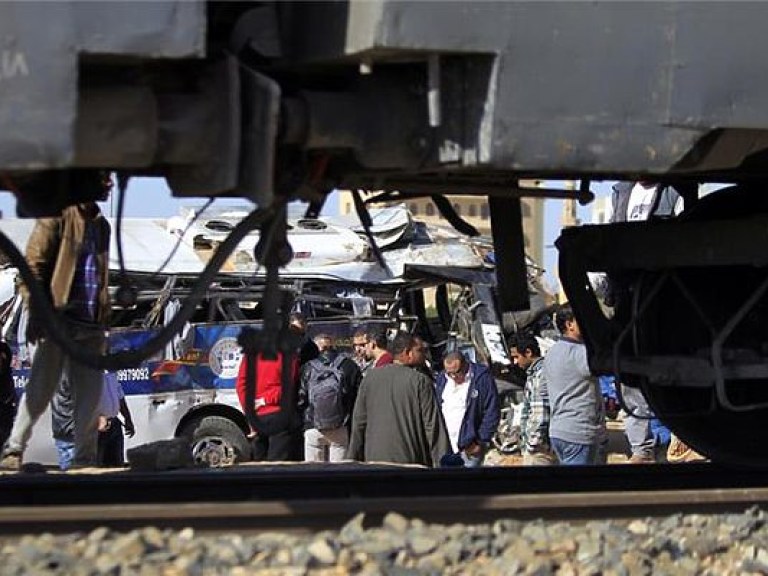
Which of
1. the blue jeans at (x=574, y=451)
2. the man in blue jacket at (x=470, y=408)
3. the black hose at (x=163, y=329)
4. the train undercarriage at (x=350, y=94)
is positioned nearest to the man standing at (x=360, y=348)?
the man in blue jacket at (x=470, y=408)

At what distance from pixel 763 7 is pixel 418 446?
200 inches

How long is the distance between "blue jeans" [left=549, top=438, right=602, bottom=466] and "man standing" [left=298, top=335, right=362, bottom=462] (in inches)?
92.1

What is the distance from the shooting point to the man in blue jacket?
10672 mm

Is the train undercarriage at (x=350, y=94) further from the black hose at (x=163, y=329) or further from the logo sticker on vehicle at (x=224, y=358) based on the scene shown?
the logo sticker on vehicle at (x=224, y=358)

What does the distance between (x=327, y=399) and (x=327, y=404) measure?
0.07 m

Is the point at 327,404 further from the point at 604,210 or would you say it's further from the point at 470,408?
the point at 604,210

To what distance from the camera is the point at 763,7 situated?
5316 mm

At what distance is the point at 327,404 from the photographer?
1157 cm

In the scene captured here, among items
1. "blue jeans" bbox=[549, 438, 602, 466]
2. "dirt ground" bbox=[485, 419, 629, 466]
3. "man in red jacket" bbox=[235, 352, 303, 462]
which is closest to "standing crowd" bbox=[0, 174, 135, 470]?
"man in red jacket" bbox=[235, 352, 303, 462]

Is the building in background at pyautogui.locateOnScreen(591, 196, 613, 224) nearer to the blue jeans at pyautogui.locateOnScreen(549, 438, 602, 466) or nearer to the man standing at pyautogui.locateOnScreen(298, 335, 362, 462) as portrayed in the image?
the blue jeans at pyautogui.locateOnScreen(549, 438, 602, 466)

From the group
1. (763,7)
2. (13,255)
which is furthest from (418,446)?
(763,7)

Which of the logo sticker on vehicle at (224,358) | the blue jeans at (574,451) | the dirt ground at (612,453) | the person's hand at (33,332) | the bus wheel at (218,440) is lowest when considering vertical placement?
the dirt ground at (612,453)

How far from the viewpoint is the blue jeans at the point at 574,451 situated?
31.8 ft

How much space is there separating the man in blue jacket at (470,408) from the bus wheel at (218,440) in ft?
9.41
